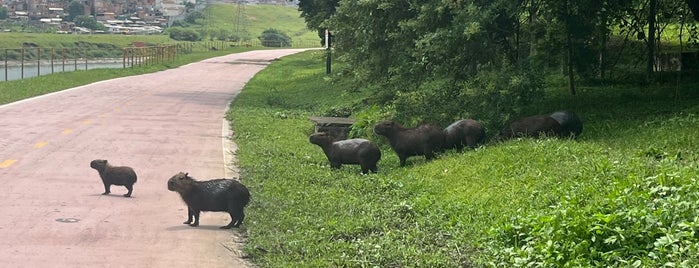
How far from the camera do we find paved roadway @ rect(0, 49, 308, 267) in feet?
30.7

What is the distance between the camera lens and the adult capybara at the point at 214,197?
35.7ft

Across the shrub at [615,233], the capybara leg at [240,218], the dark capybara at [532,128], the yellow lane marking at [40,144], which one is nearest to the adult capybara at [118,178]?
the capybara leg at [240,218]

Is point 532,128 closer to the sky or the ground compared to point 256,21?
closer to the ground

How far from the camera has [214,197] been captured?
1095 cm

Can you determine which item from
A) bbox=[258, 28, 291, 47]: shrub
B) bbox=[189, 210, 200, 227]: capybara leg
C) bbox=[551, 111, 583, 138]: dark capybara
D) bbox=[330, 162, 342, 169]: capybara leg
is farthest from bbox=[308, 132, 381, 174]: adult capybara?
bbox=[258, 28, 291, 47]: shrub

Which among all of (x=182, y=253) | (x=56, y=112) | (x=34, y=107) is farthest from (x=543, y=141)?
(x=34, y=107)

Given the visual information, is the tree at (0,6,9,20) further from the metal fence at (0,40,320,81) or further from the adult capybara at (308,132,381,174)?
the adult capybara at (308,132,381,174)

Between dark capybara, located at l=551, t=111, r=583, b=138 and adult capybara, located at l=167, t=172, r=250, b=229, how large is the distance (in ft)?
21.5

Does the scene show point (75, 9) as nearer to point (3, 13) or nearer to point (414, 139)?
point (3, 13)

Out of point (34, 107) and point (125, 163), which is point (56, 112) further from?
point (125, 163)

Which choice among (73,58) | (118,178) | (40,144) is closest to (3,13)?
(73,58)

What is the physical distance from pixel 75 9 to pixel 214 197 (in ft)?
438

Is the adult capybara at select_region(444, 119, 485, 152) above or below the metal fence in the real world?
above

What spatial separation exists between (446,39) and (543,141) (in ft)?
11.5
